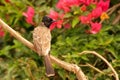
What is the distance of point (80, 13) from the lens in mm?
4840

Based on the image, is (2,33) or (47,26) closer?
(47,26)

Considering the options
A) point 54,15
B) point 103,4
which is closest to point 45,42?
point 54,15

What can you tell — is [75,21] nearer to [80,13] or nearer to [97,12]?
[80,13]

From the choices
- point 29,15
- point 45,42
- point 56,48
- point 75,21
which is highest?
point 29,15

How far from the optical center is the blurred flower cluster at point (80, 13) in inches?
187

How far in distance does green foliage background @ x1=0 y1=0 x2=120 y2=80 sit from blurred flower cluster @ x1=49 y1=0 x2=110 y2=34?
19 cm

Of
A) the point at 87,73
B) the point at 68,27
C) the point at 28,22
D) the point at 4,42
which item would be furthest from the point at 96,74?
the point at 4,42

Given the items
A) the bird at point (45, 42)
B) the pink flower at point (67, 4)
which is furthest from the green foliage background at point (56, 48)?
the bird at point (45, 42)

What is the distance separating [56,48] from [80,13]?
47 centimetres

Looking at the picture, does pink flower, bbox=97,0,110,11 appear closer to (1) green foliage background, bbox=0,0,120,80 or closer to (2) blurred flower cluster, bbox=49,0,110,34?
(2) blurred flower cluster, bbox=49,0,110,34

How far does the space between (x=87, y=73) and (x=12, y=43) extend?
1057mm

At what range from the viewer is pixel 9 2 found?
17.4ft

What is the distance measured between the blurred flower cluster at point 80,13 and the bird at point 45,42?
31cm

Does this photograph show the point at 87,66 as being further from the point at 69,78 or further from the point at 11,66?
the point at 11,66
